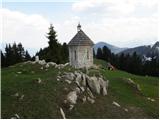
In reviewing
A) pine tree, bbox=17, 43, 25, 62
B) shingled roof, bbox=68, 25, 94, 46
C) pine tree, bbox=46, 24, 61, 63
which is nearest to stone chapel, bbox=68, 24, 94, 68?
shingled roof, bbox=68, 25, 94, 46

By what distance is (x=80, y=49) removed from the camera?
46281mm

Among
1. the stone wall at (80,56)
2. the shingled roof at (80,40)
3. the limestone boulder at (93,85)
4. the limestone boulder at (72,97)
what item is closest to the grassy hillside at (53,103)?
the limestone boulder at (72,97)

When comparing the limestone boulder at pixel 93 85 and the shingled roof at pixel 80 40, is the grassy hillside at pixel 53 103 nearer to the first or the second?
the limestone boulder at pixel 93 85

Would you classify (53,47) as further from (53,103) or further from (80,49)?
(53,103)

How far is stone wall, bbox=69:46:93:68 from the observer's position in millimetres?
45716

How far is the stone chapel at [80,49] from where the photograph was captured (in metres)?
45.8

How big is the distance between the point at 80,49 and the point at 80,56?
38.9 inches

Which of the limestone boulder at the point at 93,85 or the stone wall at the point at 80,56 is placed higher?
the stone wall at the point at 80,56

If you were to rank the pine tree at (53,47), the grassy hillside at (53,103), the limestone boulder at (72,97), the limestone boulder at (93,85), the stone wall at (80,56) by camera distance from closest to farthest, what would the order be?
1. the grassy hillside at (53,103)
2. the limestone boulder at (72,97)
3. the limestone boulder at (93,85)
4. the stone wall at (80,56)
5. the pine tree at (53,47)

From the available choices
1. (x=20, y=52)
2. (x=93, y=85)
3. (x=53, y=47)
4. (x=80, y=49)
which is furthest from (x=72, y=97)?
(x=20, y=52)

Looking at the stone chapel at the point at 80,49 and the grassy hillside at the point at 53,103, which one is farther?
the stone chapel at the point at 80,49

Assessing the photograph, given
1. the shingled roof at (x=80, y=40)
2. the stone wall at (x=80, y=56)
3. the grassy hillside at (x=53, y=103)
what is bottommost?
the grassy hillside at (x=53, y=103)

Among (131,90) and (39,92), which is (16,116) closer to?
(39,92)

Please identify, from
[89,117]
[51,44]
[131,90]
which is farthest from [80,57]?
[89,117]
